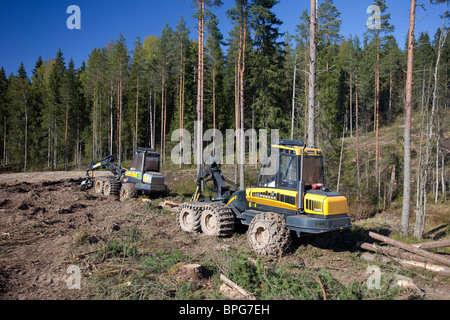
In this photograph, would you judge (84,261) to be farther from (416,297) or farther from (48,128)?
(48,128)

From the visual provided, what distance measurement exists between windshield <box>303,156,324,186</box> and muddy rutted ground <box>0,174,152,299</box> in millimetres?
5689

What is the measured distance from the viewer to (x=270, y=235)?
24.4 ft

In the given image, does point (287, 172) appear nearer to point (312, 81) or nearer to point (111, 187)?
point (312, 81)

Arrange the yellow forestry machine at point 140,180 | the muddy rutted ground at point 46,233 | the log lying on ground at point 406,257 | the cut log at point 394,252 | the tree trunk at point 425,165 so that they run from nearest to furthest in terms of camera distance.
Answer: the muddy rutted ground at point 46,233, the log lying on ground at point 406,257, the cut log at point 394,252, the tree trunk at point 425,165, the yellow forestry machine at point 140,180

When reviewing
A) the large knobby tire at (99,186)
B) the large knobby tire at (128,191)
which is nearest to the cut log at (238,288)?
the large knobby tire at (128,191)

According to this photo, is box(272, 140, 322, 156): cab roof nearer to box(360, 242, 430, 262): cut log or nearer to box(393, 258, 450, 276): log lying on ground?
box(360, 242, 430, 262): cut log

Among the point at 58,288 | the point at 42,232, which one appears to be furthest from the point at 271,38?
the point at 58,288

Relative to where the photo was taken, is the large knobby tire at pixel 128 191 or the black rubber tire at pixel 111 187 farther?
the black rubber tire at pixel 111 187

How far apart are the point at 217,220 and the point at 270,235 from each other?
2.16 metres

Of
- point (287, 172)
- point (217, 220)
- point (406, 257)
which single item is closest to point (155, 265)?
point (217, 220)

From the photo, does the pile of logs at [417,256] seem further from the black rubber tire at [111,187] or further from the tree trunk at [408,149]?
the black rubber tire at [111,187]

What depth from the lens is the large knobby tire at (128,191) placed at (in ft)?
49.7

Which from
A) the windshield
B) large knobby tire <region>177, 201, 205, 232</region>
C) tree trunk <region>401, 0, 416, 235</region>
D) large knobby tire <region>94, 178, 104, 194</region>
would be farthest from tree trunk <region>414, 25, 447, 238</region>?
large knobby tire <region>94, 178, 104, 194</region>

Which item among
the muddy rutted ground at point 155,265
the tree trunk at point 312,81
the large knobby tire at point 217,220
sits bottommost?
the muddy rutted ground at point 155,265
